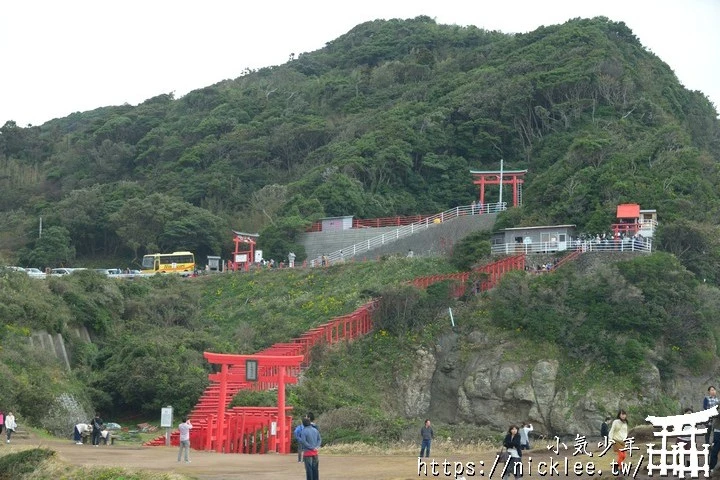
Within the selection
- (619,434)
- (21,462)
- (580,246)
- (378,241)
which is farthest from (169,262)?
(619,434)

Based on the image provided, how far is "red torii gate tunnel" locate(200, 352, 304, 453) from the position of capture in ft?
112

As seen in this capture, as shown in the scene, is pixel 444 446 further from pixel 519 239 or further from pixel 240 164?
pixel 240 164

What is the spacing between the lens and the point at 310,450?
23375 millimetres

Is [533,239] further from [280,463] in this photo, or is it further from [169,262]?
[280,463]

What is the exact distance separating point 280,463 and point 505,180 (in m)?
42.4

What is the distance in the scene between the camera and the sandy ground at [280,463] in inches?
988

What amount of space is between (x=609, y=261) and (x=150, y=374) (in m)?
19.2

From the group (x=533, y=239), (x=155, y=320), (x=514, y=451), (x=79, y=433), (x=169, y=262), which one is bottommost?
(x=79, y=433)

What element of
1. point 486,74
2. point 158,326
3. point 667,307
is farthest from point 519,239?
point 486,74

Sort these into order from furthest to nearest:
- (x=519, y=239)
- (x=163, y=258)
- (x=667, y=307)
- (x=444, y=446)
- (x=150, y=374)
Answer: (x=163, y=258) < (x=519, y=239) < (x=667, y=307) < (x=150, y=374) < (x=444, y=446)

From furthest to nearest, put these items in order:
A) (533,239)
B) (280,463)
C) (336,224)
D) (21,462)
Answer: (336,224) < (533,239) < (280,463) < (21,462)

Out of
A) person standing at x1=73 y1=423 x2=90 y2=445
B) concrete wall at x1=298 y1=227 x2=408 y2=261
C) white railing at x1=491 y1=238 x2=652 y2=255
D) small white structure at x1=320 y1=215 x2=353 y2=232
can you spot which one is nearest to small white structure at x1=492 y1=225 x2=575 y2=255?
white railing at x1=491 y1=238 x2=652 y2=255

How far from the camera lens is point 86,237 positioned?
244ft

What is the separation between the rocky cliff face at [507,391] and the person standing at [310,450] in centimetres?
2293
